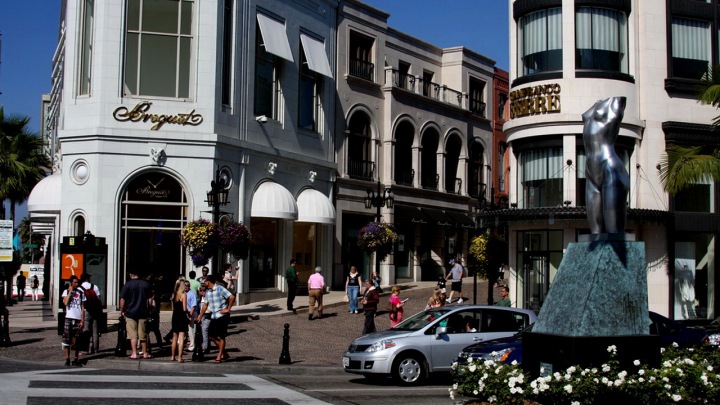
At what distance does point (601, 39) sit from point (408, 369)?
16267 millimetres

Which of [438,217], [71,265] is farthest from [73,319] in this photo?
[438,217]

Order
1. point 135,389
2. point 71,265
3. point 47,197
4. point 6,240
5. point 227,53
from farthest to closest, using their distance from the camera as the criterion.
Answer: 1. point 227,53
2. point 47,197
3. point 71,265
4. point 6,240
5. point 135,389

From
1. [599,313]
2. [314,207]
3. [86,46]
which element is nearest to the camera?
[599,313]

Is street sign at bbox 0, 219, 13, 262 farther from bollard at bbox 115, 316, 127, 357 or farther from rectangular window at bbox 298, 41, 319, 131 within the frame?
rectangular window at bbox 298, 41, 319, 131

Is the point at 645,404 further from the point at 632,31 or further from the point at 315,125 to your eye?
the point at 315,125

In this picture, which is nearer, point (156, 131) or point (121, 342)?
point (121, 342)

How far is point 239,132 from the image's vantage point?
106ft

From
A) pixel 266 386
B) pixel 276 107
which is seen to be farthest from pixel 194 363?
pixel 276 107

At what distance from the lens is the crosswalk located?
42.9ft

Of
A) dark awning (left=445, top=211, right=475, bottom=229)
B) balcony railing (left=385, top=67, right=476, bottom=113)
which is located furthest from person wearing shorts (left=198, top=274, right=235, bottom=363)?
dark awning (left=445, top=211, right=475, bottom=229)

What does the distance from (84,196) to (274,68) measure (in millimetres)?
9531

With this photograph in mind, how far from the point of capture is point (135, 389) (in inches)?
563

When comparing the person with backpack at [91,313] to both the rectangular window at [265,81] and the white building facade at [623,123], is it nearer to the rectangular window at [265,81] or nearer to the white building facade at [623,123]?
the white building facade at [623,123]

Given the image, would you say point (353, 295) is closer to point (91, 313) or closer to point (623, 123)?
point (623, 123)
